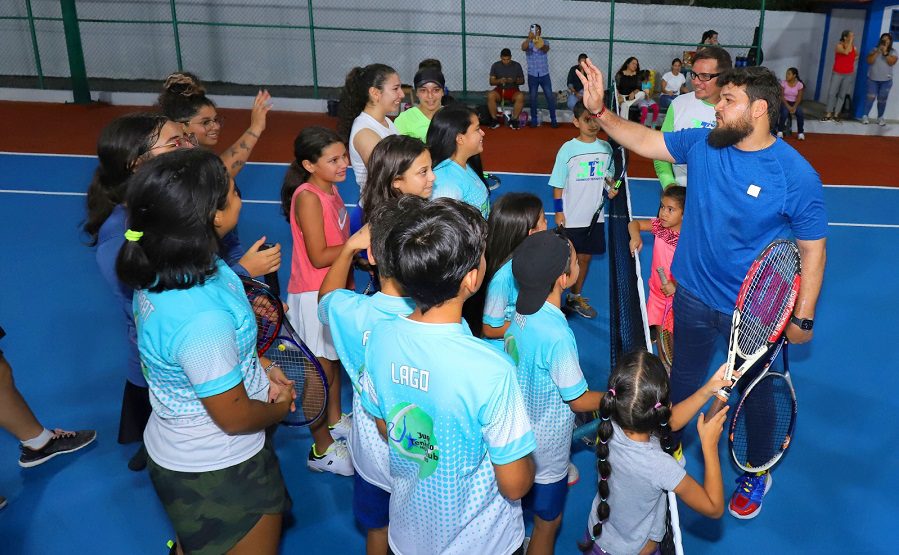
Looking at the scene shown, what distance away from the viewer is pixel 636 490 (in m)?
3.04

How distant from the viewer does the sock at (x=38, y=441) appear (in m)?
4.58

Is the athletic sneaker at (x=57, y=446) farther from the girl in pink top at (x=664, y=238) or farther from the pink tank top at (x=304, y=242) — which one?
the girl in pink top at (x=664, y=238)

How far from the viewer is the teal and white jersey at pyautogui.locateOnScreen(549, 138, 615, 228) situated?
622 centimetres

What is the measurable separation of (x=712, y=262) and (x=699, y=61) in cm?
236

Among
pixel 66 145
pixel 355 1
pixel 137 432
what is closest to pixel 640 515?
pixel 137 432

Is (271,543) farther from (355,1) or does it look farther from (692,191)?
(355,1)

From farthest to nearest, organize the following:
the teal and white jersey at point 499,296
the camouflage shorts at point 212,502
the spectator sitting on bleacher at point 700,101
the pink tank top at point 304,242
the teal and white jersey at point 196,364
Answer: the spectator sitting on bleacher at point 700,101 → the pink tank top at point 304,242 → the teal and white jersey at point 499,296 → the camouflage shorts at point 212,502 → the teal and white jersey at point 196,364

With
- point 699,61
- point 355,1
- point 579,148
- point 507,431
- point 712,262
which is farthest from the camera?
point 355,1

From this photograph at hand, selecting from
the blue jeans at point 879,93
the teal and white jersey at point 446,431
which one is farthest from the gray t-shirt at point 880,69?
the teal and white jersey at point 446,431

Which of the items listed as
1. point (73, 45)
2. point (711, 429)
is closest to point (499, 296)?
point (711, 429)

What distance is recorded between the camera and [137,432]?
14.8ft

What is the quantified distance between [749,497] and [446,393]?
272cm

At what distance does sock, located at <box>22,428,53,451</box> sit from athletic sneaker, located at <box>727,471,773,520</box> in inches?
162

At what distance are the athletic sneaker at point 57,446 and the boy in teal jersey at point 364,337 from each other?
2451mm
